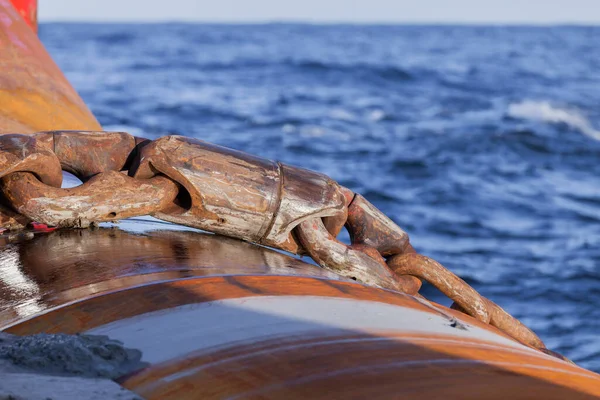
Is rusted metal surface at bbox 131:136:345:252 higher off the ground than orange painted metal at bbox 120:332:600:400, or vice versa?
rusted metal surface at bbox 131:136:345:252

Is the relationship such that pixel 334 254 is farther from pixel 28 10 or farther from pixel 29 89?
pixel 28 10

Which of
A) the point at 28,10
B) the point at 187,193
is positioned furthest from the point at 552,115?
the point at 187,193

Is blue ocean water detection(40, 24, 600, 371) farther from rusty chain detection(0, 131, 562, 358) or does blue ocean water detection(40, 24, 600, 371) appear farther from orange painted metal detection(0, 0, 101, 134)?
orange painted metal detection(0, 0, 101, 134)

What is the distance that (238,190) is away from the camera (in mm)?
1923

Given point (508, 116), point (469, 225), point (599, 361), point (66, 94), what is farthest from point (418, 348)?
point (508, 116)

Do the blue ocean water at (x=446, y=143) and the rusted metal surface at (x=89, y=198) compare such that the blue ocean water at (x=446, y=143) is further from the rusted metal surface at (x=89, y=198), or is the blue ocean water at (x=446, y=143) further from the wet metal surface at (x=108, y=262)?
A: the rusted metal surface at (x=89, y=198)

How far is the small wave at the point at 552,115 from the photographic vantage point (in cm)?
1367

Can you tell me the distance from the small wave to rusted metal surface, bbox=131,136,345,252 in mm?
11479

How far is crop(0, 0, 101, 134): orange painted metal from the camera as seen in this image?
8.16 ft

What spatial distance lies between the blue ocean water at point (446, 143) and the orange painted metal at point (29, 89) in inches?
107

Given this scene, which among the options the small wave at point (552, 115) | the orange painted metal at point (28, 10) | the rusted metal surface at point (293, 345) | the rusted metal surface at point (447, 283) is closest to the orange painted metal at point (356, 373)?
the rusted metal surface at point (293, 345)

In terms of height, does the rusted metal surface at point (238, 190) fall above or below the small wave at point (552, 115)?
below

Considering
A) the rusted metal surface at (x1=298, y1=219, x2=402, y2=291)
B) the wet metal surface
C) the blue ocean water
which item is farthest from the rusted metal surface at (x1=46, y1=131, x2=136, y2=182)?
the blue ocean water

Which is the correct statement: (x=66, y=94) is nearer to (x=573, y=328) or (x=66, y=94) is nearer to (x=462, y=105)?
(x=573, y=328)
